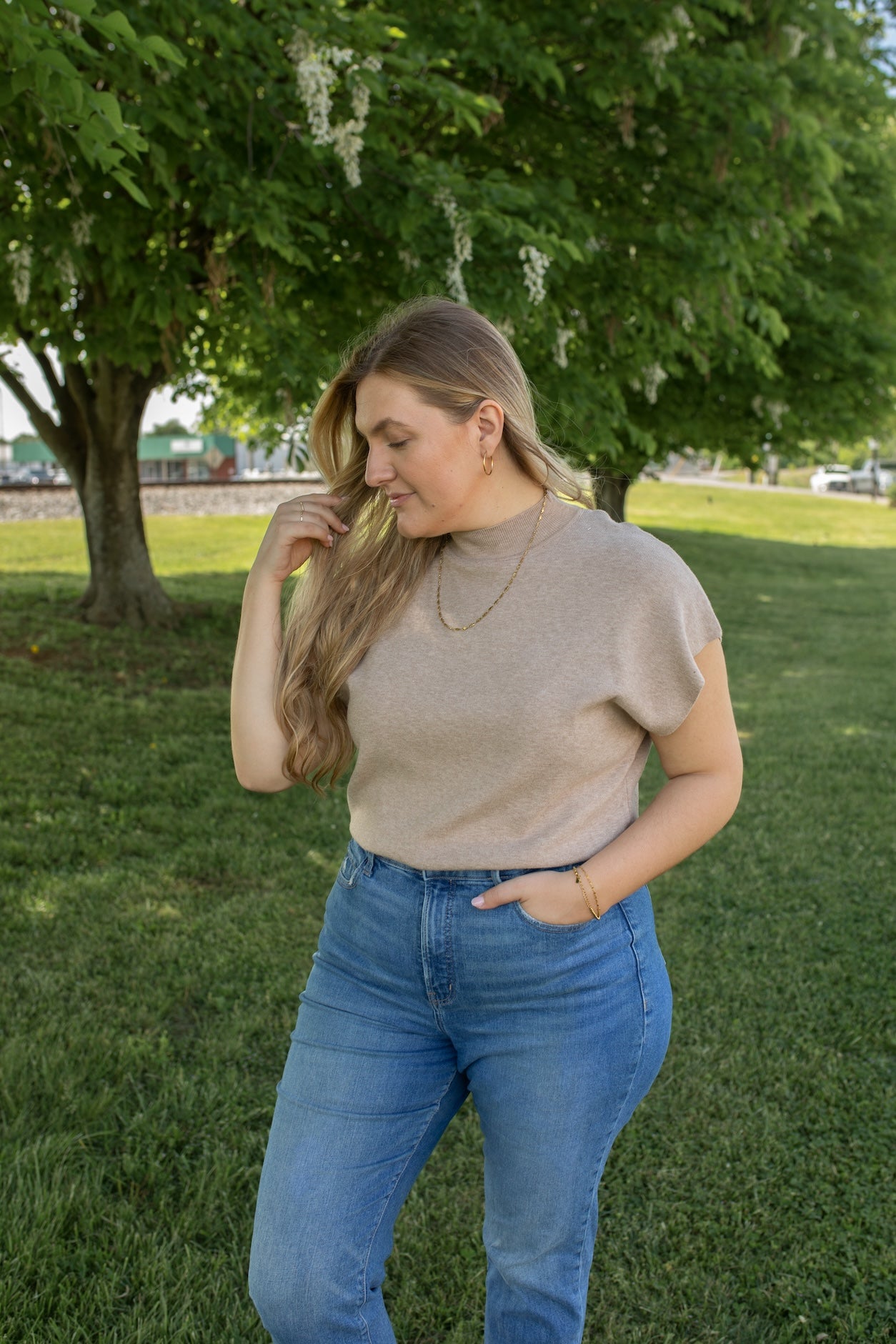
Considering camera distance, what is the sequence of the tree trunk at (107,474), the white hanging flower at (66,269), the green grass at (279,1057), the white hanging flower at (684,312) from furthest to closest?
1. the tree trunk at (107,474)
2. the white hanging flower at (684,312)
3. the white hanging flower at (66,269)
4. the green grass at (279,1057)

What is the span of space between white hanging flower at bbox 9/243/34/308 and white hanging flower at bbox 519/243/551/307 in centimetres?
292

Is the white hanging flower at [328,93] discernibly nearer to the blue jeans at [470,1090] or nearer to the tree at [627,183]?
the tree at [627,183]

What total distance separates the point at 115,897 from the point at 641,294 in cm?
594

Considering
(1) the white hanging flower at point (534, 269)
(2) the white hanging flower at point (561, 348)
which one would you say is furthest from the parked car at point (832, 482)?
(1) the white hanging flower at point (534, 269)

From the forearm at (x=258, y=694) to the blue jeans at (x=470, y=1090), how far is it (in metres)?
0.36

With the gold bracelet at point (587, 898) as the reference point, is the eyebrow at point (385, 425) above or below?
above

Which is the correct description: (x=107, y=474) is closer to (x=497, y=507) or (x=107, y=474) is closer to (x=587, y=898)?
(x=497, y=507)

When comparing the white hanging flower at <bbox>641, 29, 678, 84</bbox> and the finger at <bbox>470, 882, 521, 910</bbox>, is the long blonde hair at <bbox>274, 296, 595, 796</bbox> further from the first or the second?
the white hanging flower at <bbox>641, 29, 678, 84</bbox>

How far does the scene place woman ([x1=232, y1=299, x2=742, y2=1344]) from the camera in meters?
1.71

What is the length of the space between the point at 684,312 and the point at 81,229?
13.9ft

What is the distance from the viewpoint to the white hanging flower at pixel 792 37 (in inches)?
347

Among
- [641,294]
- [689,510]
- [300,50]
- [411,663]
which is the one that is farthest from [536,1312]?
[689,510]

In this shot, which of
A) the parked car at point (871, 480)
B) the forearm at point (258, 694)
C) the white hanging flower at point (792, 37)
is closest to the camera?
the forearm at point (258, 694)

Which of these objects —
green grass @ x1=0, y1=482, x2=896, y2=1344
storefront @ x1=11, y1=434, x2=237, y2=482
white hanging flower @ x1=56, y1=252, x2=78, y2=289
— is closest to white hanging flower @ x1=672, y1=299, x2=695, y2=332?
green grass @ x1=0, y1=482, x2=896, y2=1344
